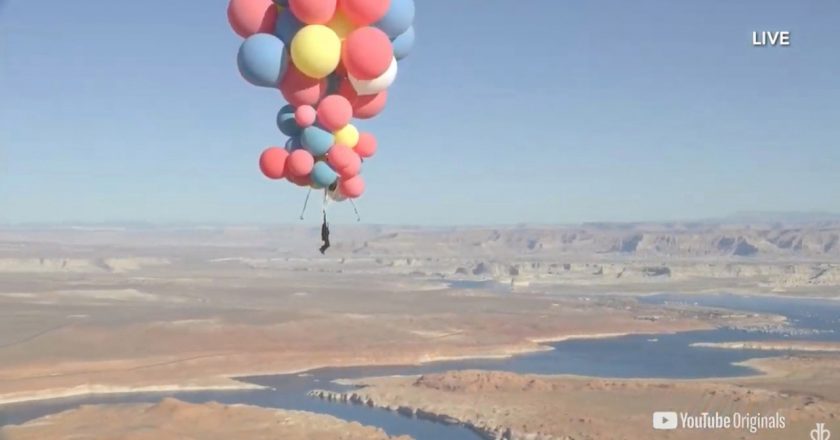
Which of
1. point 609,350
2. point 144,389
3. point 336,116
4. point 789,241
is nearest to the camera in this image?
point 336,116

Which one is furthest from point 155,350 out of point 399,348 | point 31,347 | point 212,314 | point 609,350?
point 609,350

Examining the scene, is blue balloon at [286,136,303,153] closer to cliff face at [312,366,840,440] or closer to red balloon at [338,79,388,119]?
red balloon at [338,79,388,119]

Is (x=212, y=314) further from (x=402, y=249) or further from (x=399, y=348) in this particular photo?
(x=402, y=249)

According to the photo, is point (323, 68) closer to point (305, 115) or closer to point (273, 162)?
point (305, 115)

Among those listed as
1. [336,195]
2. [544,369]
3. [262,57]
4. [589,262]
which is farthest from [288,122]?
[589,262]
